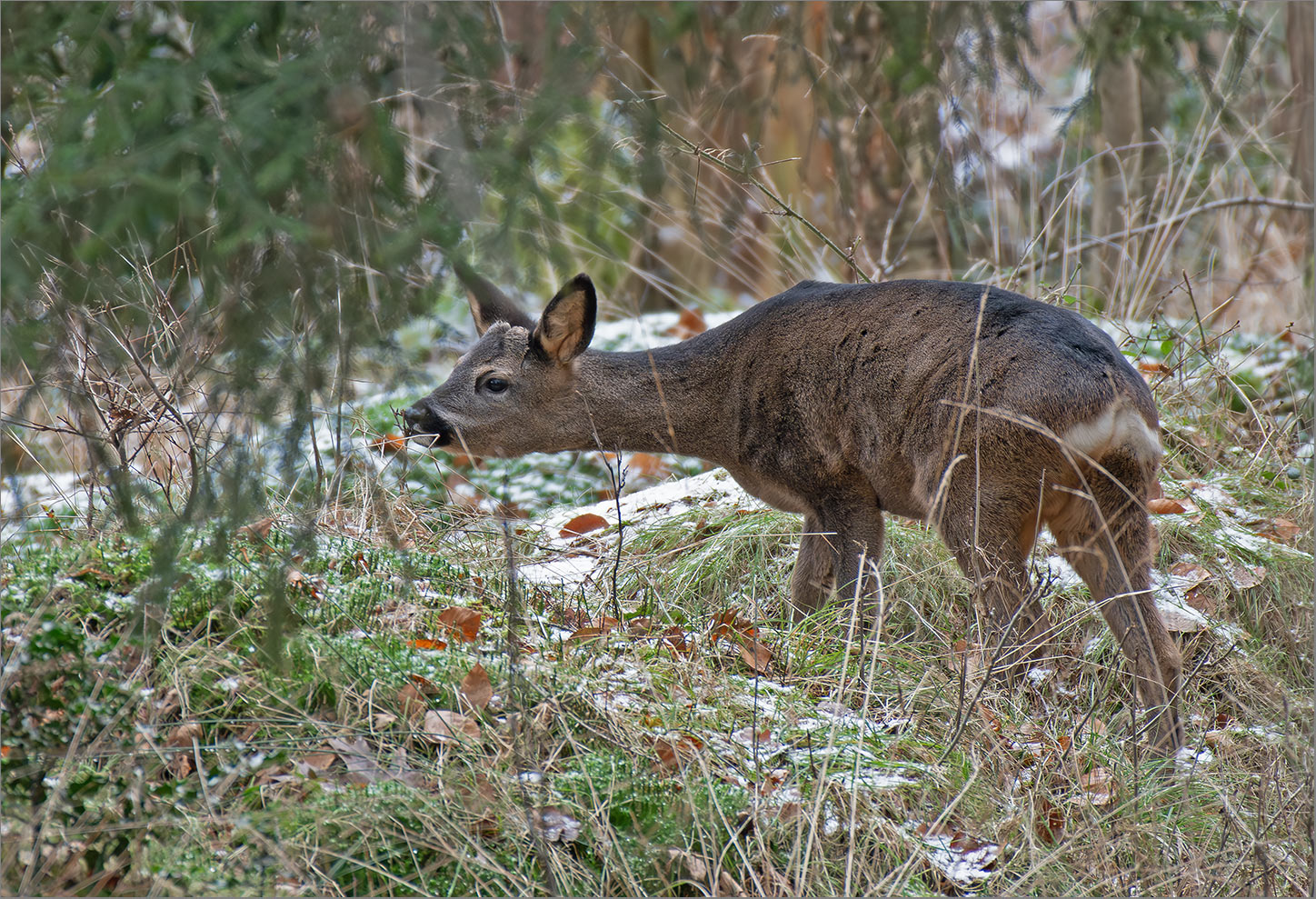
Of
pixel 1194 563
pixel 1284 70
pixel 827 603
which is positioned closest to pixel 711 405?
pixel 827 603

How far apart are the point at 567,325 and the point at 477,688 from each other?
2230 millimetres

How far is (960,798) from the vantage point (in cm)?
341

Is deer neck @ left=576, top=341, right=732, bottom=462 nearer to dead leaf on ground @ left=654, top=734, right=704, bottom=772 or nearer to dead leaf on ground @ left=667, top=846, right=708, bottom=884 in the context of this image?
dead leaf on ground @ left=654, top=734, right=704, bottom=772

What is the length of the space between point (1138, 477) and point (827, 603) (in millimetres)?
1337

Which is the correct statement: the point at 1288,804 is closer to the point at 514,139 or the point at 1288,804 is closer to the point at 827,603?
the point at 827,603

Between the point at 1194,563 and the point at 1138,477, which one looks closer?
the point at 1138,477

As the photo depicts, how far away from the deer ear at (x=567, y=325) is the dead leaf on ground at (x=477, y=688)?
2021mm

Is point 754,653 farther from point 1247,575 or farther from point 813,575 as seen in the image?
point 1247,575

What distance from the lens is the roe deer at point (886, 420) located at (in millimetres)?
4398

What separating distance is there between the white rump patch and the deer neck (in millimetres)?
1695

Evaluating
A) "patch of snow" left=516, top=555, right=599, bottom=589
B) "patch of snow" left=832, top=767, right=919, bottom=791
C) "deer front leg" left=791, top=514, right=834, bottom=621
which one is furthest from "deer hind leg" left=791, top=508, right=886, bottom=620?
"patch of snow" left=832, top=767, right=919, bottom=791

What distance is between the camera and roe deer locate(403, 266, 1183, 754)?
14.4 feet

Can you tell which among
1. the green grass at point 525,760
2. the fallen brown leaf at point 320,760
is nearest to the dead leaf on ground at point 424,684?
the green grass at point 525,760

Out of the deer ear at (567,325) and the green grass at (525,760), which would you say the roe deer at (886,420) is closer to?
the deer ear at (567,325)
